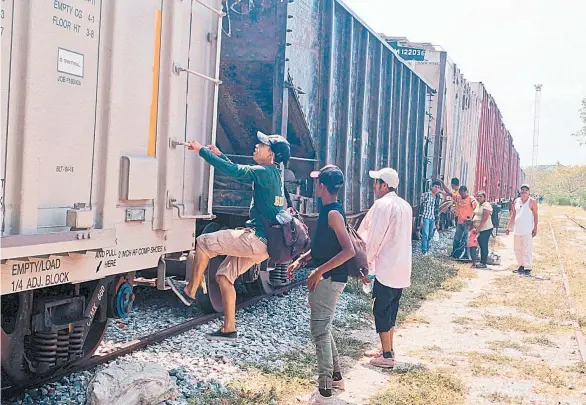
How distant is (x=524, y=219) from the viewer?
13109mm

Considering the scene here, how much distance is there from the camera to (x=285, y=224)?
5359mm

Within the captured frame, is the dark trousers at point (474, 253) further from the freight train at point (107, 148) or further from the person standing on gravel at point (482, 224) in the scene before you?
the freight train at point (107, 148)

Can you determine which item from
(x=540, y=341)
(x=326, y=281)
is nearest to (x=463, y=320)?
(x=540, y=341)

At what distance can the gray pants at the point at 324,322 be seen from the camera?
186 inches

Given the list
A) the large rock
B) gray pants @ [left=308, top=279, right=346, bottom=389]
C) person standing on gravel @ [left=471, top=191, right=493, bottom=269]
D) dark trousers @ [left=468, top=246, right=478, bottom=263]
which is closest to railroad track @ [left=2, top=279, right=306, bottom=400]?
the large rock

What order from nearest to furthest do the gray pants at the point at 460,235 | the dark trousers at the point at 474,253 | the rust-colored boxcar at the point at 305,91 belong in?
1. the rust-colored boxcar at the point at 305,91
2. the dark trousers at the point at 474,253
3. the gray pants at the point at 460,235

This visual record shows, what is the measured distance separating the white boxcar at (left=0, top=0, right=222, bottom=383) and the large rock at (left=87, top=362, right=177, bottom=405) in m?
0.41

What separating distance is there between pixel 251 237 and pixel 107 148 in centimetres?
167

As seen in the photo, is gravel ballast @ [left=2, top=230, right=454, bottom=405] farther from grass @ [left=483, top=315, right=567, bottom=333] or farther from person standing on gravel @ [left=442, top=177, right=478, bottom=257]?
person standing on gravel @ [left=442, top=177, right=478, bottom=257]

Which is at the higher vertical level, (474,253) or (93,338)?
(474,253)

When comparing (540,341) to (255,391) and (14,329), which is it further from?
(14,329)

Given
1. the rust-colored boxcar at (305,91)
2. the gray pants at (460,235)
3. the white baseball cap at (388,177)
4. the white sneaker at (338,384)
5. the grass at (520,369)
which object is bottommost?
the grass at (520,369)

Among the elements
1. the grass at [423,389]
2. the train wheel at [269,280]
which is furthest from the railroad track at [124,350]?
the grass at [423,389]

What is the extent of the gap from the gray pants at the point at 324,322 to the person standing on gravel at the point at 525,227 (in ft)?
30.3
